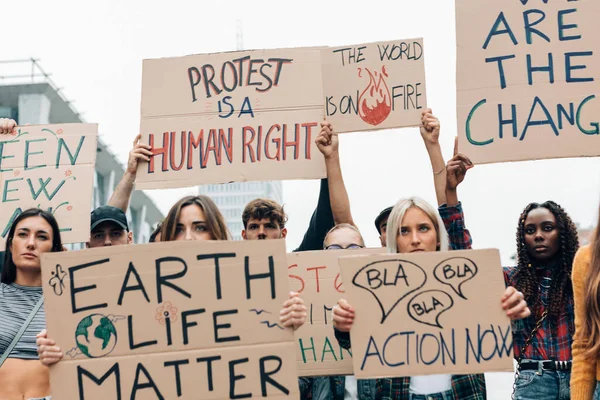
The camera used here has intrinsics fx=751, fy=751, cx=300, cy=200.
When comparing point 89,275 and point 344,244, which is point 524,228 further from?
point 89,275

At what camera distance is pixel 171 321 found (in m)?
3.15

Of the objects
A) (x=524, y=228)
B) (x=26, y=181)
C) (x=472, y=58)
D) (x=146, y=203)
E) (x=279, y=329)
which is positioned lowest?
(x=279, y=329)

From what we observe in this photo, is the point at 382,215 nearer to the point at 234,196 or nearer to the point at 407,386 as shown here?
the point at 407,386

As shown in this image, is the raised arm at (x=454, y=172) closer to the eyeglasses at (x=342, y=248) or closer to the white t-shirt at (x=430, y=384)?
the eyeglasses at (x=342, y=248)

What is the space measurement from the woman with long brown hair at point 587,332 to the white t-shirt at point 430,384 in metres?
0.56

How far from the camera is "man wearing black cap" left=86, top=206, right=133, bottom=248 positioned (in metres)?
4.46

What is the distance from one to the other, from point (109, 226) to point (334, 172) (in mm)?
1397

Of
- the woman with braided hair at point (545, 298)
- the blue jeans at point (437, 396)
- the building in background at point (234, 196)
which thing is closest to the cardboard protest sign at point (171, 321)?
the blue jeans at point (437, 396)

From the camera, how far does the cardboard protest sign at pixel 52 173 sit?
13.8ft

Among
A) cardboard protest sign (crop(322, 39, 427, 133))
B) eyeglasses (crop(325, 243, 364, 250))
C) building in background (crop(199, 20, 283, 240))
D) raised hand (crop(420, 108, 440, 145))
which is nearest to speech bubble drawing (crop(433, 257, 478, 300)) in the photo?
eyeglasses (crop(325, 243, 364, 250))

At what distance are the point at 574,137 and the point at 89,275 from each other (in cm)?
244

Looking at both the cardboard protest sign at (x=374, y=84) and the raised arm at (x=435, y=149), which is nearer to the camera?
the raised arm at (x=435, y=149)

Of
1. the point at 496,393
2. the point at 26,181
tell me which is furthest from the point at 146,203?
the point at 26,181

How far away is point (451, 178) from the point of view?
3.88 meters
